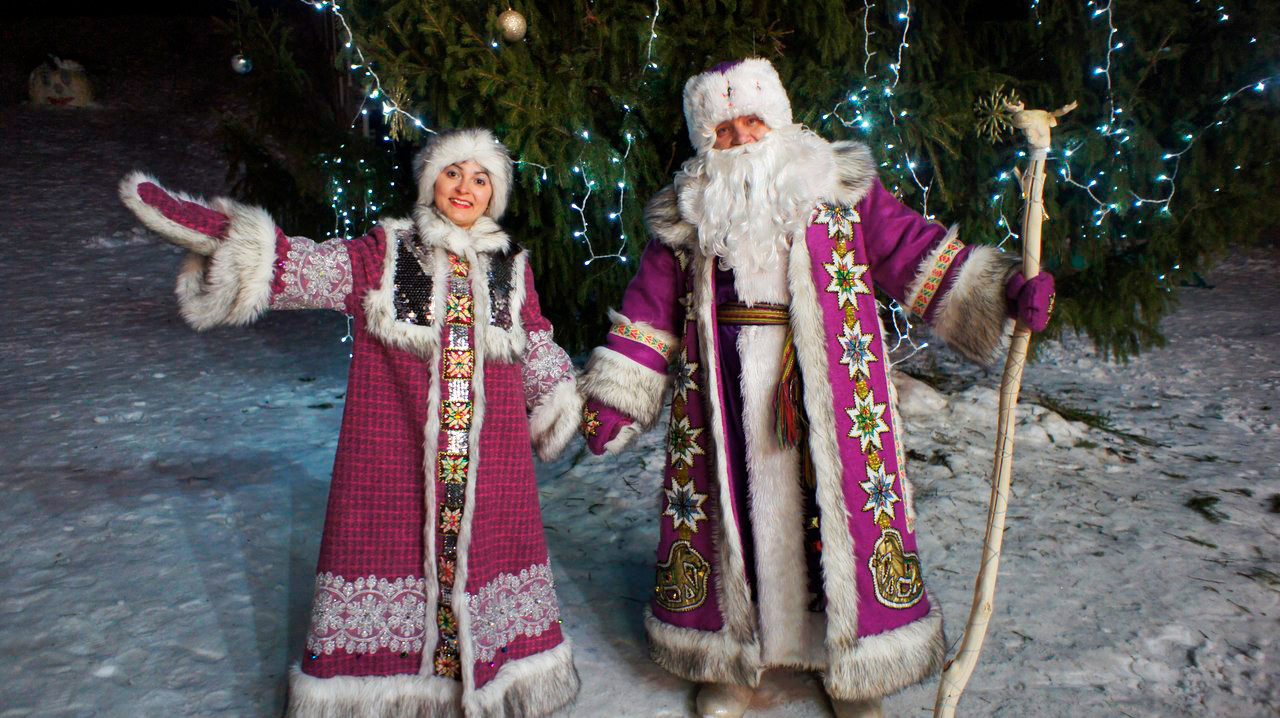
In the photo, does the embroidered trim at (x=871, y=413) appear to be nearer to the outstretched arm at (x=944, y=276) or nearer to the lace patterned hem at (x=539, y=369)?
the outstretched arm at (x=944, y=276)

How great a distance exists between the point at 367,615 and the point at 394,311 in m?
0.78

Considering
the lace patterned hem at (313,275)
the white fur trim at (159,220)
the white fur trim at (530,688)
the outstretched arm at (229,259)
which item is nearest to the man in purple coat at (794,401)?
the white fur trim at (530,688)

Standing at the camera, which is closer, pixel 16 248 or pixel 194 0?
pixel 16 248

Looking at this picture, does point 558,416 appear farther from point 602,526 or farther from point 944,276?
point 602,526

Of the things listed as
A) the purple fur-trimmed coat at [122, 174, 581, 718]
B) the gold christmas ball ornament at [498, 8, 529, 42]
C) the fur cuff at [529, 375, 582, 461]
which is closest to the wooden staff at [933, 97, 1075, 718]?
the purple fur-trimmed coat at [122, 174, 581, 718]

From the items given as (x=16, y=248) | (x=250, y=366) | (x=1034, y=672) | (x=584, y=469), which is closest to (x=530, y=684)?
(x=1034, y=672)

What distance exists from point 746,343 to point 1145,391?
14.2 ft

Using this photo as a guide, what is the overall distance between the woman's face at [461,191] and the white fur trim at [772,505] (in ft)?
2.70

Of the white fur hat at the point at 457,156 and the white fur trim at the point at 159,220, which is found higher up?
the white fur hat at the point at 457,156

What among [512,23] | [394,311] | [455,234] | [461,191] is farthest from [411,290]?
[512,23]

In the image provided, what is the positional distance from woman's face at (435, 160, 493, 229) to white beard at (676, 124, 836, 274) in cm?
62

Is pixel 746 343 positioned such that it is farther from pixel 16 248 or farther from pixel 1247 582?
pixel 16 248

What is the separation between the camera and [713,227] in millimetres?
2346

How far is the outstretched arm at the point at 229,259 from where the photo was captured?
202 cm
